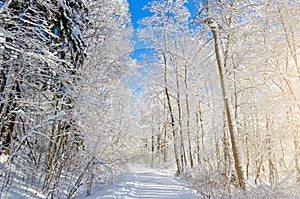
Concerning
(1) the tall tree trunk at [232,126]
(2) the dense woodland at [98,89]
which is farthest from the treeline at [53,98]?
(1) the tall tree trunk at [232,126]

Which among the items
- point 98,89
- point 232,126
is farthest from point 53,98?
point 232,126

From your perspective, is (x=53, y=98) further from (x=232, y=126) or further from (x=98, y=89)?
(x=232, y=126)

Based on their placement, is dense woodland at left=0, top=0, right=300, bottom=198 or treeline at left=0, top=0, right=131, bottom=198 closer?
treeline at left=0, top=0, right=131, bottom=198

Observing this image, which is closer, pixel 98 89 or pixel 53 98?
pixel 53 98

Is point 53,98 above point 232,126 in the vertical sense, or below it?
above

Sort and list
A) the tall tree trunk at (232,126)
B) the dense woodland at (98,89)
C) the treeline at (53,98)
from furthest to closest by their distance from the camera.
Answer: the tall tree trunk at (232,126) → the dense woodland at (98,89) → the treeline at (53,98)

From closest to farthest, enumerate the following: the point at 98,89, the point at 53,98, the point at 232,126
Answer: the point at 53,98
the point at 232,126
the point at 98,89

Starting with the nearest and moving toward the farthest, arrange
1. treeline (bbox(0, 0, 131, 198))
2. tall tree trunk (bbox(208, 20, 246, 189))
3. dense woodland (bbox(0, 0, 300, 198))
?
treeline (bbox(0, 0, 131, 198)), dense woodland (bbox(0, 0, 300, 198)), tall tree trunk (bbox(208, 20, 246, 189))

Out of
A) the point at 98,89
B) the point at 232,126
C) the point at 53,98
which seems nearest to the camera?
the point at 53,98

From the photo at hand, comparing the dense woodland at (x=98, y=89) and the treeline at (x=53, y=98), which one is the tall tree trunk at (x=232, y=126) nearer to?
the dense woodland at (x=98, y=89)

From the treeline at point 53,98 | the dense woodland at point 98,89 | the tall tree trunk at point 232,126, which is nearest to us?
the treeline at point 53,98

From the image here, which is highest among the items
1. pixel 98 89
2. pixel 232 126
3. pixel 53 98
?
pixel 98 89

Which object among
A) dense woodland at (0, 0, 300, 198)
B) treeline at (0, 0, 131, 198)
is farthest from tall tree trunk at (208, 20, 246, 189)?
treeline at (0, 0, 131, 198)

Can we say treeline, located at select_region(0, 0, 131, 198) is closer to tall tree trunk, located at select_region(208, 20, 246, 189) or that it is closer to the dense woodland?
the dense woodland
